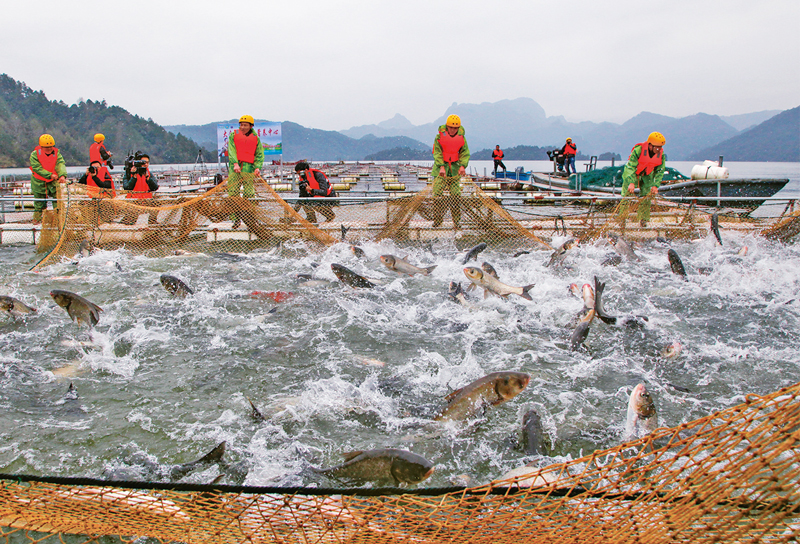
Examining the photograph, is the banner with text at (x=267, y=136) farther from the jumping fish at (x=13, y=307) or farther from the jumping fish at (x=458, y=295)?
the jumping fish at (x=458, y=295)

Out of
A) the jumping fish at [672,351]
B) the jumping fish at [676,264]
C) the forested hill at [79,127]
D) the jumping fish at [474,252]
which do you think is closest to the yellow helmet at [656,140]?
the jumping fish at [676,264]

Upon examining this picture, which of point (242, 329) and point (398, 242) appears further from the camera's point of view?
point (398, 242)

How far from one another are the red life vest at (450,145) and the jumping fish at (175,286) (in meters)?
6.74

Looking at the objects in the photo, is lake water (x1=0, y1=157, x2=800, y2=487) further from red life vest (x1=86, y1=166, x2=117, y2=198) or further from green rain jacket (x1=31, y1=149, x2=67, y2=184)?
green rain jacket (x1=31, y1=149, x2=67, y2=184)

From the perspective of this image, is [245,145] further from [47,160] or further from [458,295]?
[458,295]

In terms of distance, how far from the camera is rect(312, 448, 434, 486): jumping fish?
317 centimetres

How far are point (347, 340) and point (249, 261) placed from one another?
441 cm

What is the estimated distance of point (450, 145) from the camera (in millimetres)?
11453

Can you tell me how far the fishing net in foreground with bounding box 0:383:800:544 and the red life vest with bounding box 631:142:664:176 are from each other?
1020 centimetres

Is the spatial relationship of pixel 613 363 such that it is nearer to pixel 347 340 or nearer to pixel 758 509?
pixel 347 340

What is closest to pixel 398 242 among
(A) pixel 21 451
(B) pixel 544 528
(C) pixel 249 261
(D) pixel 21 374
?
(C) pixel 249 261

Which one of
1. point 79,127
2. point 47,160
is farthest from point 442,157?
point 79,127

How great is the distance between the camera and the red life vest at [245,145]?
36.4 ft

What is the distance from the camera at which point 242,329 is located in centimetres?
621
